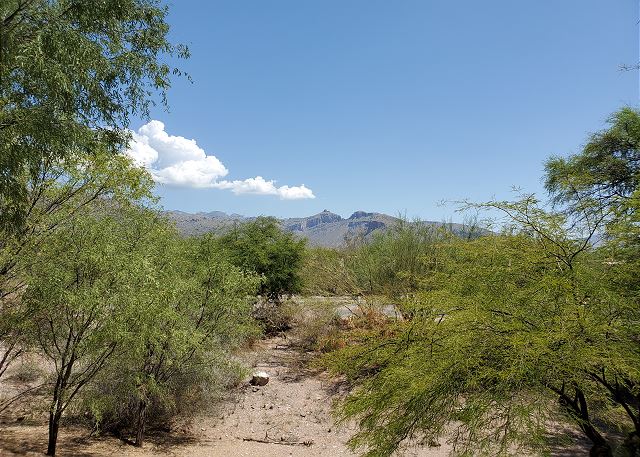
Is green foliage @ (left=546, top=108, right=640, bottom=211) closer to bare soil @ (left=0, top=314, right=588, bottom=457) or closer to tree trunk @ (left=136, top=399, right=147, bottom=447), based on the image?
bare soil @ (left=0, top=314, right=588, bottom=457)

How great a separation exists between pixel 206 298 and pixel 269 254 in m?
12.8

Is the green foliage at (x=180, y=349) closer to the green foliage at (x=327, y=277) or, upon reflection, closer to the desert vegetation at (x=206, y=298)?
the desert vegetation at (x=206, y=298)

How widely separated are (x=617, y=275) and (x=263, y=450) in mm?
10616

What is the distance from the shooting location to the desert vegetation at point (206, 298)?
5.02 meters

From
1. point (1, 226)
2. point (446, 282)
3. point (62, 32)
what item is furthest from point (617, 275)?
point (1, 226)

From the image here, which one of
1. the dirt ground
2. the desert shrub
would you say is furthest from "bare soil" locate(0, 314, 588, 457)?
the desert shrub

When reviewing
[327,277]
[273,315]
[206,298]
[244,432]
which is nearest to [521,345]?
[206,298]

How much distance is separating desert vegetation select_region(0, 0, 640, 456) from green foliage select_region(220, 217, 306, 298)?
31.0 feet

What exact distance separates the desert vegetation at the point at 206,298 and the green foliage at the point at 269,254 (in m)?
9.46

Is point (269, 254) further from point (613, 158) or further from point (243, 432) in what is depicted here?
point (613, 158)

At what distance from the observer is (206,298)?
1320cm

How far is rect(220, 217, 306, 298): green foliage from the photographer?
25.1 metres

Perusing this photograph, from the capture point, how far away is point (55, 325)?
948cm

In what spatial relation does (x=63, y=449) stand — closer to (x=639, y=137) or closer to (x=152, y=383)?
(x=152, y=383)
